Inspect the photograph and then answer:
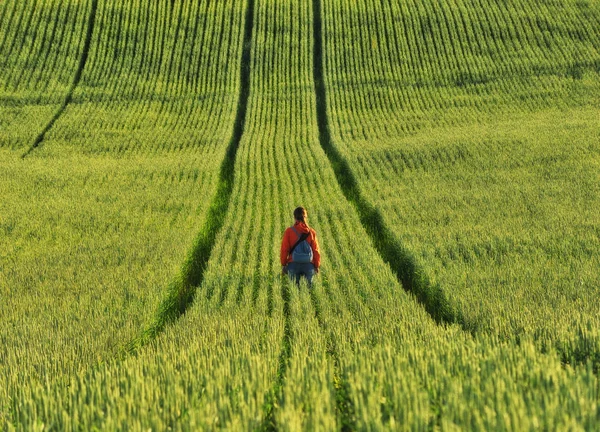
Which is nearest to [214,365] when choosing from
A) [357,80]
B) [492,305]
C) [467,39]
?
[492,305]

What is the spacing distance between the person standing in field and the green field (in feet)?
1.14

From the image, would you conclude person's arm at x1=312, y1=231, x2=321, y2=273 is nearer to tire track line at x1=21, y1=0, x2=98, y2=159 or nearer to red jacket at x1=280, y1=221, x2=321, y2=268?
red jacket at x1=280, y1=221, x2=321, y2=268

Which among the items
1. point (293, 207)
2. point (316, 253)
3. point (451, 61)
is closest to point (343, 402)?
point (316, 253)

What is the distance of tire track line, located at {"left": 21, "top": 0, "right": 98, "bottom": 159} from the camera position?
105 ft

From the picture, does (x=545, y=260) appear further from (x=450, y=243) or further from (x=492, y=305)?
(x=492, y=305)

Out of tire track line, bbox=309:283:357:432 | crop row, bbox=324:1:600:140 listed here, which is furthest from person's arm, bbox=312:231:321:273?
crop row, bbox=324:1:600:140

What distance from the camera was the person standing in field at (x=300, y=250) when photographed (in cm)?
991

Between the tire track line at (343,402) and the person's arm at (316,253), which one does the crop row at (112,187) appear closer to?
the tire track line at (343,402)

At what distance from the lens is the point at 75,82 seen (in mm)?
40938

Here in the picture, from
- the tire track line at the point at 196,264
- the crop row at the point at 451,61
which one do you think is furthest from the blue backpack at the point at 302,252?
the crop row at the point at 451,61

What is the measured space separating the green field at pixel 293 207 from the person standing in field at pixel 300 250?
35 cm

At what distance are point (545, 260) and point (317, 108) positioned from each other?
27.9 meters

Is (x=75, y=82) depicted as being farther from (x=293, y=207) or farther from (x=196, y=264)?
(x=196, y=264)

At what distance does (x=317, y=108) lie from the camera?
3797cm
